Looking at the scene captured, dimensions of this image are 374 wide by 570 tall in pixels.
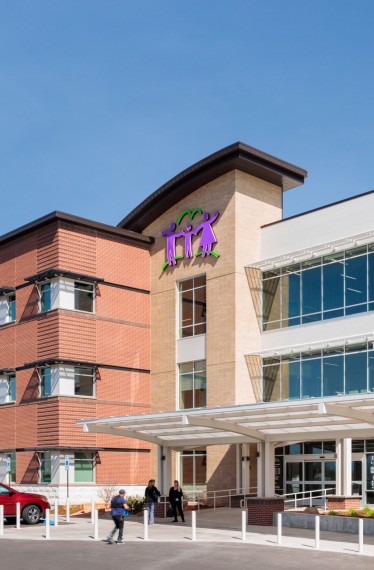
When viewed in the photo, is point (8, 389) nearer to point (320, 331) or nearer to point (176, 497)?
point (176, 497)

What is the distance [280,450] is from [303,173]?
13271mm

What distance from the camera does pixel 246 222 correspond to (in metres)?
41.8

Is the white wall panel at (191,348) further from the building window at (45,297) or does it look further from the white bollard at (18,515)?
the white bollard at (18,515)

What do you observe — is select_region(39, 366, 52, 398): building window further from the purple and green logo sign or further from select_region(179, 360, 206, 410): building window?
the purple and green logo sign

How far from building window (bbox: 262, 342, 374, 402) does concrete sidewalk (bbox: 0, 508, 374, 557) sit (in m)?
7.31

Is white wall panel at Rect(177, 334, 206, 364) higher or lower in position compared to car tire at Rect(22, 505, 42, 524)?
higher

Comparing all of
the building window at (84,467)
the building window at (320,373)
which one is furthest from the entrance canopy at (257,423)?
the building window at (84,467)

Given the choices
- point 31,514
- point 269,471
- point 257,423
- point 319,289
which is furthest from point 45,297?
point 257,423

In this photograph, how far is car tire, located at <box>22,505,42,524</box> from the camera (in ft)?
A: 102

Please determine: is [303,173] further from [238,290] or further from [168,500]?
[168,500]

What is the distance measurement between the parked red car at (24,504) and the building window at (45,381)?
11107 mm

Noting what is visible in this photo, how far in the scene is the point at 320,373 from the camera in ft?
125

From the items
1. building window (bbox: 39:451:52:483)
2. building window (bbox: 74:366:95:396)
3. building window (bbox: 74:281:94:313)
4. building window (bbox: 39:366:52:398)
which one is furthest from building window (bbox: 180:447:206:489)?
building window (bbox: 74:281:94:313)

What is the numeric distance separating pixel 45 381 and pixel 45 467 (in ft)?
13.3
